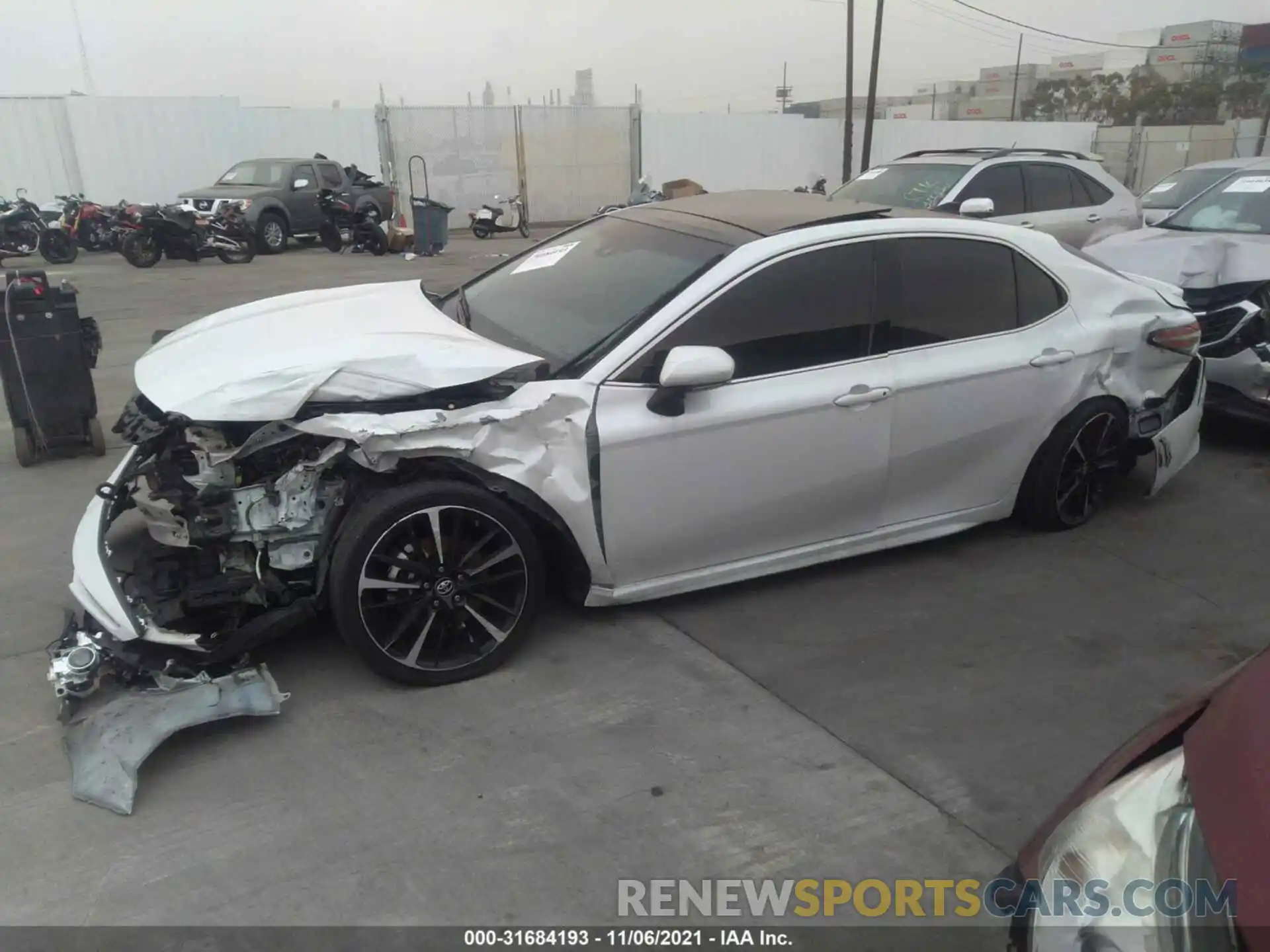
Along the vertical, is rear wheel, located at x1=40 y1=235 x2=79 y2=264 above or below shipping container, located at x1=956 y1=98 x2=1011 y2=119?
below

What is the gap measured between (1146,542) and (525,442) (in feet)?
10.9

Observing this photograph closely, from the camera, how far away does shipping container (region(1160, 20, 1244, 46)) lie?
6244 cm

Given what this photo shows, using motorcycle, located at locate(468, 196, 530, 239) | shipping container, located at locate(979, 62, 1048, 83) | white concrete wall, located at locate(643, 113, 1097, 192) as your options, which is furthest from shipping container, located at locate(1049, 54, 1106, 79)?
motorcycle, located at locate(468, 196, 530, 239)

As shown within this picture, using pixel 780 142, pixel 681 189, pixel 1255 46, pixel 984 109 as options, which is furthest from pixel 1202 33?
pixel 681 189

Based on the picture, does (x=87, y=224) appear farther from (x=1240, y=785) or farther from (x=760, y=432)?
(x=1240, y=785)

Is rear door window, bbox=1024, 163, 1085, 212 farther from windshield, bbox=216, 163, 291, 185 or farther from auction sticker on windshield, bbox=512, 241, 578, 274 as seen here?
windshield, bbox=216, 163, 291, 185

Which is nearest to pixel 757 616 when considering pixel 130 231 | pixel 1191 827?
pixel 1191 827

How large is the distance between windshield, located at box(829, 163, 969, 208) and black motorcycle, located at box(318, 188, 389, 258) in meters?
9.81

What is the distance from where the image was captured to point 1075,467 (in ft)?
15.6

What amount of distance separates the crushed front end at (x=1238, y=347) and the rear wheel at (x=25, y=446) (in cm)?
689

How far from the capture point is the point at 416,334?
11.9ft

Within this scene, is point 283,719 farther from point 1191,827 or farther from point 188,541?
point 1191,827

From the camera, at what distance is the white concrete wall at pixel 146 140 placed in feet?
64.9

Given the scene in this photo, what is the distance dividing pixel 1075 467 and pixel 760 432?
195cm
